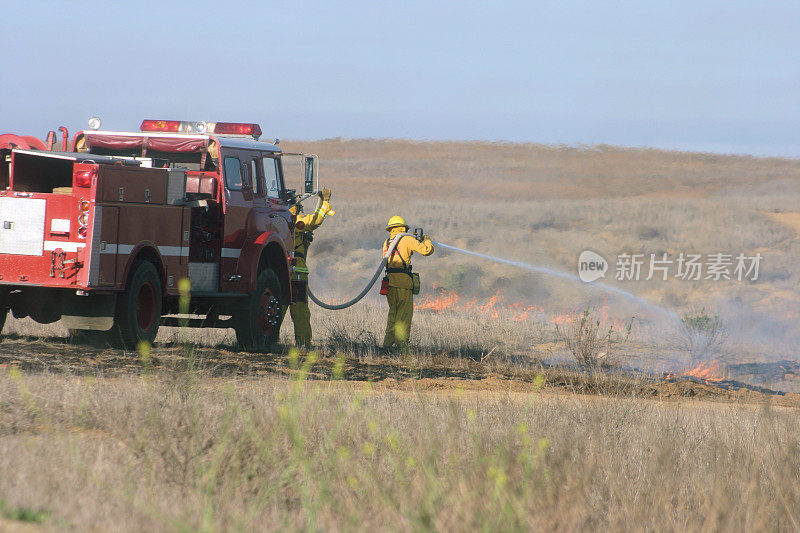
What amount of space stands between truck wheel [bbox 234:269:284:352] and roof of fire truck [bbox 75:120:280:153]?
69.2 inches

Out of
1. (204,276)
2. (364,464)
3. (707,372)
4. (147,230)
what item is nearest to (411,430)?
(364,464)

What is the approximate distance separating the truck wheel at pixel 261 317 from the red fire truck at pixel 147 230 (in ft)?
0.05

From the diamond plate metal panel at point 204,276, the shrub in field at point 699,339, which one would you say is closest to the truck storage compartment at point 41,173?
the diamond plate metal panel at point 204,276

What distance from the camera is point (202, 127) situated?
12.4 m

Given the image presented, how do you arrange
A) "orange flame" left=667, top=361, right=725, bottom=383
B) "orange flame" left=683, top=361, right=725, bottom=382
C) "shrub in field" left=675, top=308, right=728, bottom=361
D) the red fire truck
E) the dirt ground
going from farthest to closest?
1. "shrub in field" left=675, top=308, right=728, bottom=361
2. "orange flame" left=683, top=361, right=725, bottom=382
3. "orange flame" left=667, top=361, right=725, bottom=383
4. the red fire truck
5. the dirt ground

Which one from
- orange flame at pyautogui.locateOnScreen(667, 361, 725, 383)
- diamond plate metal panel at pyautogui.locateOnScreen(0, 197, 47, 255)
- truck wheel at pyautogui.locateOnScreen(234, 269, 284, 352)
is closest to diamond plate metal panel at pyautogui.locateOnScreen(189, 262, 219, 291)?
truck wheel at pyautogui.locateOnScreen(234, 269, 284, 352)

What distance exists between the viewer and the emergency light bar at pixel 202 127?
12.4m

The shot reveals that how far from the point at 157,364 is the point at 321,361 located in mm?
2383

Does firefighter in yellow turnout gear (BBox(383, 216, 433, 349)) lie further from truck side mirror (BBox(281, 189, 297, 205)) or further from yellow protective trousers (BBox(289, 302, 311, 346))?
truck side mirror (BBox(281, 189, 297, 205))

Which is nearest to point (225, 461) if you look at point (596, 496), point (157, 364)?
point (596, 496)

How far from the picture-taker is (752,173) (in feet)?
188

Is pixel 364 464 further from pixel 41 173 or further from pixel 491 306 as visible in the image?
pixel 491 306

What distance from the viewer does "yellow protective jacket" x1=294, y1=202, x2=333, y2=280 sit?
13609 millimetres

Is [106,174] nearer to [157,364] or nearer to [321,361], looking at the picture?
[157,364]
